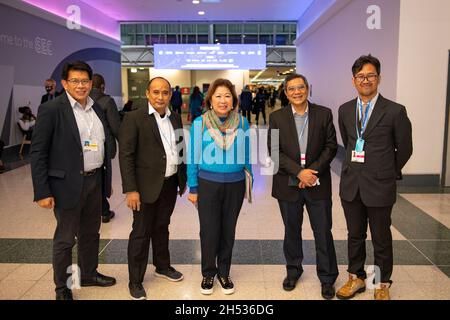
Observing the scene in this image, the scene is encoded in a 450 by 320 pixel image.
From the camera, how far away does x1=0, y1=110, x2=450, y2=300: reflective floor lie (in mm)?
3061

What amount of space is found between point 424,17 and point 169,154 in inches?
185

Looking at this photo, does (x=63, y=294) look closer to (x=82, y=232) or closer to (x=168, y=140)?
(x=82, y=232)

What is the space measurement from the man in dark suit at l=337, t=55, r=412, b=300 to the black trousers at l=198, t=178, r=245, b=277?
2.50 ft

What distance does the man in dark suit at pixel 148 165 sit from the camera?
2857 mm

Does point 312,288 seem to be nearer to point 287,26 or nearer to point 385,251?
point 385,251

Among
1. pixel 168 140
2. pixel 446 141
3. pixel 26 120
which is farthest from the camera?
pixel 26 120

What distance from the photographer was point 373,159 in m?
2.73

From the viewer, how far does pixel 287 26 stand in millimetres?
21031

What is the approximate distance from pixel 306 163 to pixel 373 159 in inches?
17.6

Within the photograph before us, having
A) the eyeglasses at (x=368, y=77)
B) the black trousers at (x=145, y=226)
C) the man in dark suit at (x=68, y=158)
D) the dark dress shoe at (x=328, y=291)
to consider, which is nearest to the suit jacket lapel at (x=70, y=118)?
the man in dark suit at (x=68, y=158)

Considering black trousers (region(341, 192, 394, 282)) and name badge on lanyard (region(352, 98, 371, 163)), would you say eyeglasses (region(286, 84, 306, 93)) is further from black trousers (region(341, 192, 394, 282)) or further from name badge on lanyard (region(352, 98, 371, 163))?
black trousers (region(341, 192, 394, 282))

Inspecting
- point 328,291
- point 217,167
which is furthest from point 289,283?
point 217,167

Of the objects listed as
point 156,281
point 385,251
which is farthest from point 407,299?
point 156,281

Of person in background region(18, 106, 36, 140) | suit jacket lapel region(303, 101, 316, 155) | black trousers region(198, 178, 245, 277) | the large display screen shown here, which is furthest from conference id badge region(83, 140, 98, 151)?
the large display screen
